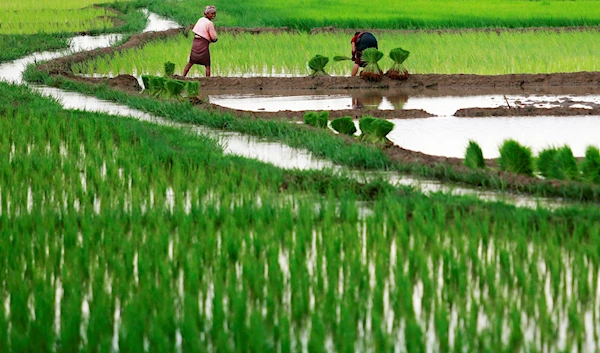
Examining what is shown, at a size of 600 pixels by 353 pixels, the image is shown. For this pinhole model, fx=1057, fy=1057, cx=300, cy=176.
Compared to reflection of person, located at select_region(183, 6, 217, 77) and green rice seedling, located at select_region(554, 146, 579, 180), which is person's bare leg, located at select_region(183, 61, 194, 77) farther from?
green rice seedling, located at select_region(554, 146, 579, 180)

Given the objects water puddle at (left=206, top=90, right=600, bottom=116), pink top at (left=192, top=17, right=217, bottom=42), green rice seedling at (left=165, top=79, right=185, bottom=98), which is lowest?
water puddle at (left=206, top=90, right=600, bottom=116)

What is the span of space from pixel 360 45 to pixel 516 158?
6366 mm

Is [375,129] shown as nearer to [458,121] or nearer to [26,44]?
[458,121]

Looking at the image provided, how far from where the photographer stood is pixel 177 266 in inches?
178

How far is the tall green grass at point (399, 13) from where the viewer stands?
18031mm

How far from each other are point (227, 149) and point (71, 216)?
8.18 ft

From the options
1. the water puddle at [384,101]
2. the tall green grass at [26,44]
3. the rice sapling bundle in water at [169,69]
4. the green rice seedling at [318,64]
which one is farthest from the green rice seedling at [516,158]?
the tall green grass at [26,44]

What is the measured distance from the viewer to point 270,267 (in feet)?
14.5

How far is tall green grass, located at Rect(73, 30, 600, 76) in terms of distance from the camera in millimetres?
13281

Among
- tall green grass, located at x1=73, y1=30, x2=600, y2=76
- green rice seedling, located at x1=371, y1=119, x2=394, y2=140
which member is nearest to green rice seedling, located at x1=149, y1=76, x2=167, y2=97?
tall green grass, located at x1=73, y1=30, x2=600, y2=76

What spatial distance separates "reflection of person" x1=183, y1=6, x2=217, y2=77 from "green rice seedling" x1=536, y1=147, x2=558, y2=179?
22.5ft

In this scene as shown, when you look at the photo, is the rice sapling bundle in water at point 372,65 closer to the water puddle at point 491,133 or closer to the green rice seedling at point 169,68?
the green rice seedling at point 169,68

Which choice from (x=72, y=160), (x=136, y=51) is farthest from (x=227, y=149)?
(x=136, y=51)

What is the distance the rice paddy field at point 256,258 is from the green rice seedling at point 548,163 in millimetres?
745
